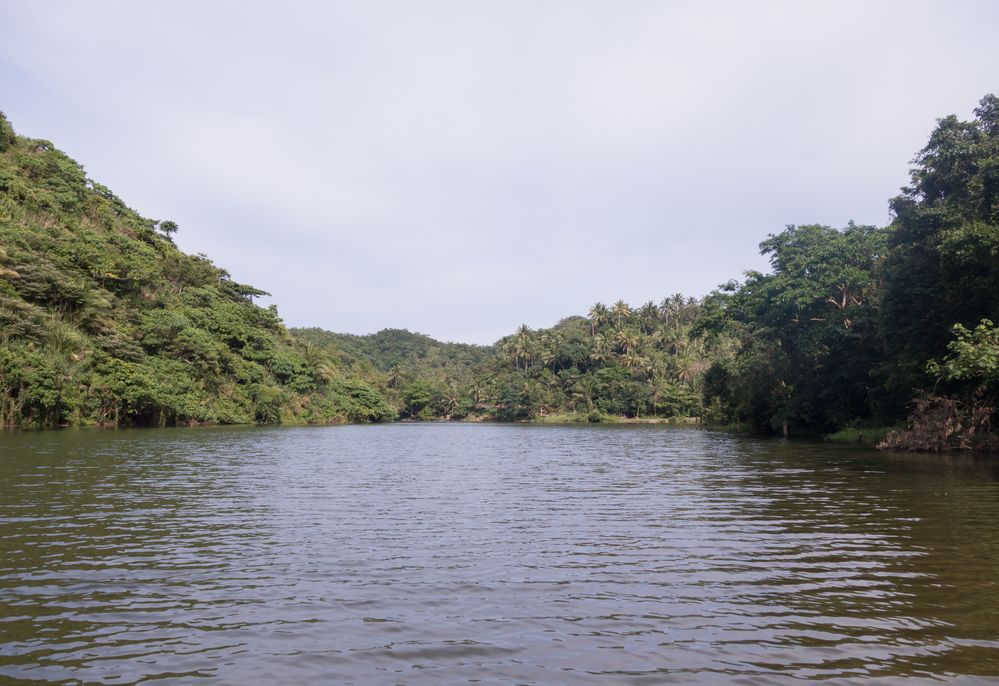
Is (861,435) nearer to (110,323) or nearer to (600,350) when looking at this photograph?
(110,323)

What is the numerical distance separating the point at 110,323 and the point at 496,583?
212ft

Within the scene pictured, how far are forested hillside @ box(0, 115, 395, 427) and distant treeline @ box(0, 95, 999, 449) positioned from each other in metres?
0.19

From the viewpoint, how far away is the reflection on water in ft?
22.7

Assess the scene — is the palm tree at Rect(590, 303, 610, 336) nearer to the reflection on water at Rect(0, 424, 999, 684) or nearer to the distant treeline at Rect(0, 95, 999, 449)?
the distant treeline at Rect(0, 95, 999, 449)

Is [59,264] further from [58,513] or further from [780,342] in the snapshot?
[780,342]

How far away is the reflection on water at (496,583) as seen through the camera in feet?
22.7

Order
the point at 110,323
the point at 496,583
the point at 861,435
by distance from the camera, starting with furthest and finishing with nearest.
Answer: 1. the point at 110,323
2. the point at 861,435
3. the point at 496,583

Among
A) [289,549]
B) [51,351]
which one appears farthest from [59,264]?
[289,549]

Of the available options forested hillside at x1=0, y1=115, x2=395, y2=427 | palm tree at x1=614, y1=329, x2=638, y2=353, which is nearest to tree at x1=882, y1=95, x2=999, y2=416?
forested hillside at x1=0, y1=115, x2=395, y2=427

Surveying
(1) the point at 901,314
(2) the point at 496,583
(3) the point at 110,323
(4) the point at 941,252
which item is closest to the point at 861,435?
(1) the point at 901,314

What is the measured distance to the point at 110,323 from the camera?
62438mm

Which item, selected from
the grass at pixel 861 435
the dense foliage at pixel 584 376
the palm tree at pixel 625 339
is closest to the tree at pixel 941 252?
the grass at pixel 861 435

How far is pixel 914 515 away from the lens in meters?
15.7

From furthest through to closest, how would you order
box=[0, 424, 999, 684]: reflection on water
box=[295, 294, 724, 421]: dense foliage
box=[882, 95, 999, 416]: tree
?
box=[295, 294, 724, 421]: dense foliage
box=[882, 95, 999, 416]: tree
box=[0, 424, 999, 684]: reflection on water
